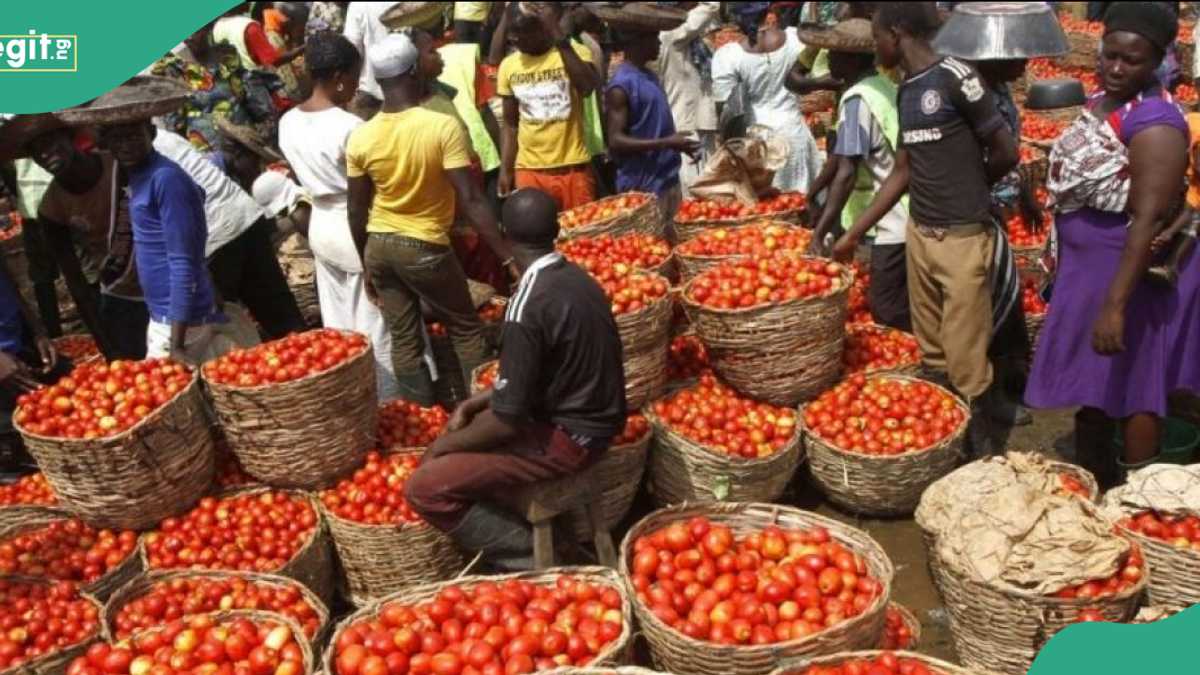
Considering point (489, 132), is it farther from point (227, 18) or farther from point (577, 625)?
Answer: point (577, 625)

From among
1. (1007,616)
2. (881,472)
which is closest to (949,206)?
(881,472)

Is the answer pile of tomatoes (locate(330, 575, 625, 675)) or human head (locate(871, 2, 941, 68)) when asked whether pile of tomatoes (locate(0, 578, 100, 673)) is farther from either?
human head (locate(871, 2, 941, 68))

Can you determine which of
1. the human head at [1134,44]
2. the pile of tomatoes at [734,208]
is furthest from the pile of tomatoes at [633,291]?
the human head at [1134,44]

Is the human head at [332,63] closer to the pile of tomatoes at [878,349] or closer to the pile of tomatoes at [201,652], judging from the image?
the pile of tomatoes at [201,652]

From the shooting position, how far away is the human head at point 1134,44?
326 cm

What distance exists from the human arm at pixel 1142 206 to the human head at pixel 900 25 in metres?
0.90

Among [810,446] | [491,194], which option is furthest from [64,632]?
[491,194]

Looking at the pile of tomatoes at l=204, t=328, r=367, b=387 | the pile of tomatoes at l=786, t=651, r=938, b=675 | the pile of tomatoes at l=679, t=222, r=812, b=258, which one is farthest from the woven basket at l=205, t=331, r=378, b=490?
the pile of tomatoes at l=786, t=651, r=938, b=675

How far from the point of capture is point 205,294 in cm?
484

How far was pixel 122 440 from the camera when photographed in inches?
156

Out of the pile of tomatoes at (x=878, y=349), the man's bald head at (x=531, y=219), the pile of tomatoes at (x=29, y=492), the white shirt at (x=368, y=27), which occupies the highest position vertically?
the white shirt at (x=368, y=27)

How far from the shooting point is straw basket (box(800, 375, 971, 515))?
4539 mm

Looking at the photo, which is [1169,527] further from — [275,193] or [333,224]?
[275,193]

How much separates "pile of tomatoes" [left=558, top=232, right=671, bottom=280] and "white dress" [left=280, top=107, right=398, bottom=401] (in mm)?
1147
